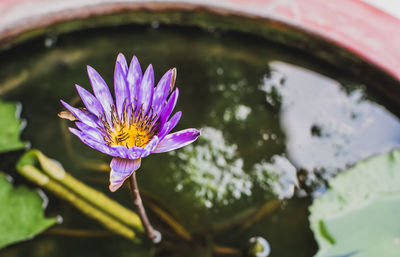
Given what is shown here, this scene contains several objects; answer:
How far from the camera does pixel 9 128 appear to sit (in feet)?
3.23

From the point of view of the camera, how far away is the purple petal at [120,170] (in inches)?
21.9

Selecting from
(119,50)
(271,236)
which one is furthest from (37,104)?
(271,236)

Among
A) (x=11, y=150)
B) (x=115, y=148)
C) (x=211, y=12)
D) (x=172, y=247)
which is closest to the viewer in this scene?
(x=115, y=148)

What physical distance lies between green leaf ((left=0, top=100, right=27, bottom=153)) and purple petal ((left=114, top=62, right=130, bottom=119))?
16.1 inches

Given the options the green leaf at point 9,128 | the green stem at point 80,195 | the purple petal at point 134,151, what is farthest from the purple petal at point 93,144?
the green leaf at point 9,128

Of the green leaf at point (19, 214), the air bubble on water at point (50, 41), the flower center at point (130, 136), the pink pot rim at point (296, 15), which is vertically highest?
the pink pot rim at point (296, 15)

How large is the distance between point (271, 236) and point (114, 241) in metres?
0.33

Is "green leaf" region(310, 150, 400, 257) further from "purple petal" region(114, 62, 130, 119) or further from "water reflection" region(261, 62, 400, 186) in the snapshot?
"purple petal" region(114, 62, 130, 119)

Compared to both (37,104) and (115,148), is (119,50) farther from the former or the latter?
(115,148)

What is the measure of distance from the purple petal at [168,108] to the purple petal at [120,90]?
76 millimetres

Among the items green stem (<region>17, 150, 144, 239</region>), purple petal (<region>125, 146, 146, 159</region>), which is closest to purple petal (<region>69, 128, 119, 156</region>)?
purple petal (<region>125, 146, 146, 159</region>)

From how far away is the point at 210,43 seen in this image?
1.20 metres

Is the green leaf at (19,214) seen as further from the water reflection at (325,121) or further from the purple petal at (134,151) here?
the water reflection at (325,121)

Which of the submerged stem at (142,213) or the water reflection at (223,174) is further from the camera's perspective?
the water reflection at (223,174)
